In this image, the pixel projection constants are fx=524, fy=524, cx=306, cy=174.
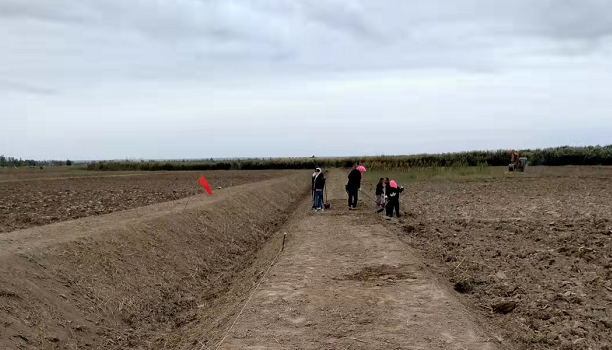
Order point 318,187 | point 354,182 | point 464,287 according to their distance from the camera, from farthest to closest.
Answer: point 354,182 < point 318,187 < point 464,287

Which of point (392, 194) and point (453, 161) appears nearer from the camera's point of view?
point (392, 194)

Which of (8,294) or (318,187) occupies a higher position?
(318,187)

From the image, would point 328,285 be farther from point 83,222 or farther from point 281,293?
point 83,222

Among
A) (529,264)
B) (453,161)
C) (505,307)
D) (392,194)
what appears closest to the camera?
(505,307)

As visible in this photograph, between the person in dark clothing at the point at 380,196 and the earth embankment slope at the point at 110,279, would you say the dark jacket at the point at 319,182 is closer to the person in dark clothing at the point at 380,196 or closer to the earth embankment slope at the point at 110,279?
the person in dark clothing at the point at 380,196

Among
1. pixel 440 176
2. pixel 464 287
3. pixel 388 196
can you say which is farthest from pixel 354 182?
pixel 440 176

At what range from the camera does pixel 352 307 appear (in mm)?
8359

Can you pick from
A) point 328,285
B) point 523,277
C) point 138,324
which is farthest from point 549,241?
point 138,324

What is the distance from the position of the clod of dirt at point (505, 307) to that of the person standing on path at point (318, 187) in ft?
40.1

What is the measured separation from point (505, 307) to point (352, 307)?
2.52 metres

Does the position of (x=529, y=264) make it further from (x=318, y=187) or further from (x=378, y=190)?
(x=318, y=187)

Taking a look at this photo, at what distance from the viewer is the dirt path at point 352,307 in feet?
22.7

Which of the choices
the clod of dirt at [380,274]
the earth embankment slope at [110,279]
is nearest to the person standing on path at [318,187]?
the earth embankment slope at [110,279]

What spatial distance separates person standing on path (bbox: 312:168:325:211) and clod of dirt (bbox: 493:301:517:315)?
12232 millimetres
